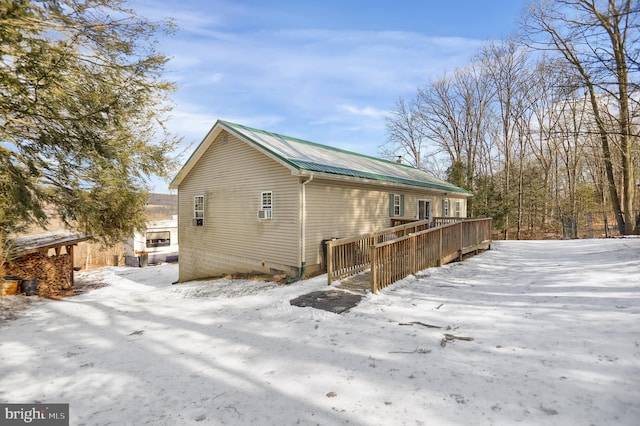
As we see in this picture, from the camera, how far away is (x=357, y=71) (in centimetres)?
1680

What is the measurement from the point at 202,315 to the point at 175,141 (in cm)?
655

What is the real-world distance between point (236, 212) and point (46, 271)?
923 centimetres

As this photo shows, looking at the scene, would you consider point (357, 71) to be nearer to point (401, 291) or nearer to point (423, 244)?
point (423, 244)

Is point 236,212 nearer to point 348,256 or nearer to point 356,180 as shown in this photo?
point 356,180

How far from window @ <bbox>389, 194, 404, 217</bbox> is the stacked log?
47.2ft

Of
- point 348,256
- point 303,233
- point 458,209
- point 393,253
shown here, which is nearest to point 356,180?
point 303,233

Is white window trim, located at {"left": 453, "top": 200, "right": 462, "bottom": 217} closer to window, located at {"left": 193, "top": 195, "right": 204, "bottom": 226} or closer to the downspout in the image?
the downspout

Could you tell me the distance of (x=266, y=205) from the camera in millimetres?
10906

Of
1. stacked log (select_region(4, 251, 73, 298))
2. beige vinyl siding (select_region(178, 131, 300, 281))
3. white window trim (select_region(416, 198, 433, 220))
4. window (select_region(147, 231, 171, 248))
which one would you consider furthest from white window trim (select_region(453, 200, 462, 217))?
window (select_region(147, 231, 171, 248))

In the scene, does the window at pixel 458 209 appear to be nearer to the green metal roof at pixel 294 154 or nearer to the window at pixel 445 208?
the window at pixel 445 208

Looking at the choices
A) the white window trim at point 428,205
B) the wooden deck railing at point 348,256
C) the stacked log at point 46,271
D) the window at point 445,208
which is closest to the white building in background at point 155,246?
the stacked log at point 46,271

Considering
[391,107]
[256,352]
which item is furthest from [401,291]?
[391,107]
